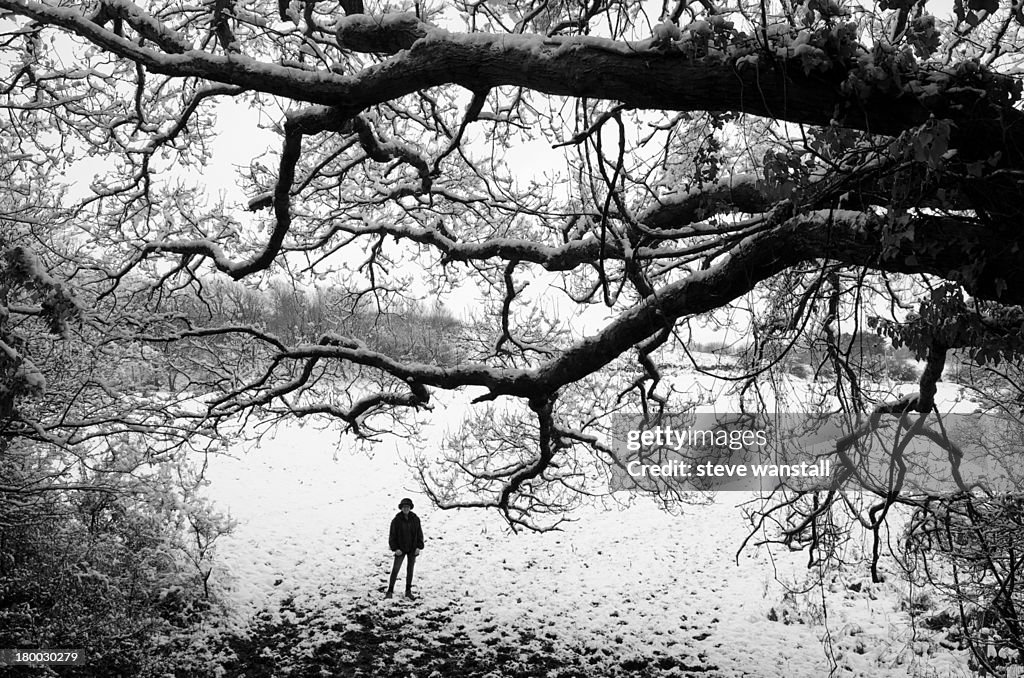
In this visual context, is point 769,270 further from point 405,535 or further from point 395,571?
point 395,571

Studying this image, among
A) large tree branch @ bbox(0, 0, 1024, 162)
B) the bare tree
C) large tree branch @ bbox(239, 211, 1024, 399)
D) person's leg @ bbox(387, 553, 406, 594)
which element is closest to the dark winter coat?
person's leg @ bbox(387, 553, 406, 594)

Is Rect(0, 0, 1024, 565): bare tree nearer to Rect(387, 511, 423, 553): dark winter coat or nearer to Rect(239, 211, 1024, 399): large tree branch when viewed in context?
Rect(239, 211, 1024, 399): large tree branch

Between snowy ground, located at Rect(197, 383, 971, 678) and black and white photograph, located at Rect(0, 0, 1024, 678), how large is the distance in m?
0.06

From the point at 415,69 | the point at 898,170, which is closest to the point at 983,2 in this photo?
the point at 898,170

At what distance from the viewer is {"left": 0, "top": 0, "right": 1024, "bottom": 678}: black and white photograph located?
2562 mm

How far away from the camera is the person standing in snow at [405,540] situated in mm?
8773

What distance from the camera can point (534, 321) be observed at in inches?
377

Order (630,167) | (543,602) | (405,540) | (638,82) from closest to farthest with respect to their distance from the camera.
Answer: (638,82), (630,167), (405,540), (543,602)

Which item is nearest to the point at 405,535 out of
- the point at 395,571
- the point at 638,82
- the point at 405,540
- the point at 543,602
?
the point at 405,540

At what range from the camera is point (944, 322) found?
101 inches

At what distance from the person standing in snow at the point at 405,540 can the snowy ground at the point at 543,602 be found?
1.11ft

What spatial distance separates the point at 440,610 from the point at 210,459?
815 cm

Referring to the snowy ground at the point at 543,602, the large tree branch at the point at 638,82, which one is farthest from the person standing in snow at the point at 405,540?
the large tree branch at the point at 638,82

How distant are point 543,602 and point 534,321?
3.90 metres
